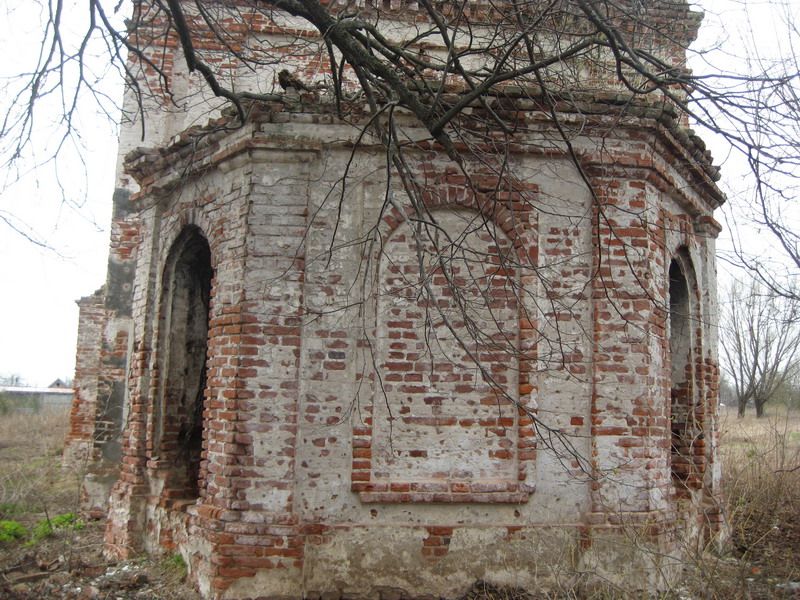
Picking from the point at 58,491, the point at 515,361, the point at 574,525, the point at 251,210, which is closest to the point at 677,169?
the point at 515,361

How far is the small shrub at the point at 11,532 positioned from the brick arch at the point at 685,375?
7303 millimetres

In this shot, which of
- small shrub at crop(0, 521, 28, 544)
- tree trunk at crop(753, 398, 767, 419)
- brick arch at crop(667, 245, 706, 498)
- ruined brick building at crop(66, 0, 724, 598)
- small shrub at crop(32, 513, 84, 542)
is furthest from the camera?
tree trunk at crop(753, 398, 767, 419)

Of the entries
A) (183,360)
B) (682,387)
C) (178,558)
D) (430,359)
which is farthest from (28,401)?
(682,387)

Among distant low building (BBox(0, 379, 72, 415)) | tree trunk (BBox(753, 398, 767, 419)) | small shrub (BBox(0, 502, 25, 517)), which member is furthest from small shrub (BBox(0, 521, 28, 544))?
tree trunk (BBox(753, 398, 767, 419))

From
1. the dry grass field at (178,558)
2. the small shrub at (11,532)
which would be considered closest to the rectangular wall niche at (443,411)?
the dry grass field at (178,558)

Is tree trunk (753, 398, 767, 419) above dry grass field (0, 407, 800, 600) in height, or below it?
above

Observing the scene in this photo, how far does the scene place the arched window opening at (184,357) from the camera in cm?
717

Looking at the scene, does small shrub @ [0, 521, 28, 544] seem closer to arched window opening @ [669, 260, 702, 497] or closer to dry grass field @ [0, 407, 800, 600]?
dry grass field @ [0, 407, 800, 600]

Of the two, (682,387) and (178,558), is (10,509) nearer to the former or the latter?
(178,558)

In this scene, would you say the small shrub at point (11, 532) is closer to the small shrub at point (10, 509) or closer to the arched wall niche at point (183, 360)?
the small shrub at point (10, 509)

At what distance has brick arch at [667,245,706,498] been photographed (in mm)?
7266

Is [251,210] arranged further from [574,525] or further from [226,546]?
[574,525]

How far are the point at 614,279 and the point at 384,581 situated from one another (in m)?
3.07

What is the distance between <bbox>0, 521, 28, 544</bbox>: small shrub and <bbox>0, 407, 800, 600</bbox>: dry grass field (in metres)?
0.01
